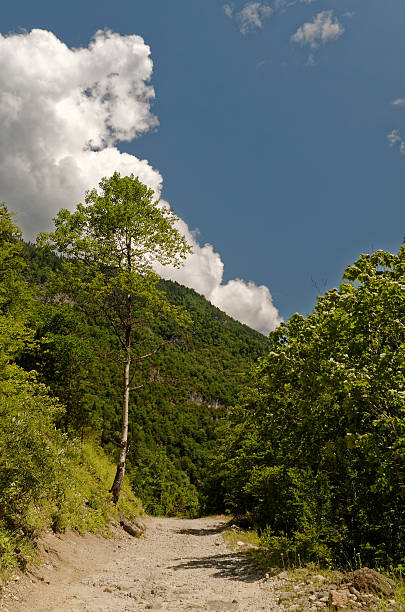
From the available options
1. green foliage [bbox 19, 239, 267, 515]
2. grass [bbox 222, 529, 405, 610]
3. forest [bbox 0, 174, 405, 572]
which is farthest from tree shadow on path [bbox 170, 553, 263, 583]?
green foliage [bbox 19, 239, 267, 515]

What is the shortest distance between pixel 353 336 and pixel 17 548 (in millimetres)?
8756

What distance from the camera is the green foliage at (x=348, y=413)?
23.2ft

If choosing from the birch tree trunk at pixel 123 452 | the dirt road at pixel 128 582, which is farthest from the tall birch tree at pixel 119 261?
the dirt road at pixel 128 582

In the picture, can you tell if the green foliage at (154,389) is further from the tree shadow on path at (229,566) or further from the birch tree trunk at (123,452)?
the tree shadow on path at (229,566)

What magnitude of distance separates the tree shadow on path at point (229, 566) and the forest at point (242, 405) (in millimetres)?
1145

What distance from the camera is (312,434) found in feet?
34.7

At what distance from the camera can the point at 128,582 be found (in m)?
8.07

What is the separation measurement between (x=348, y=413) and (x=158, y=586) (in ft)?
19.6

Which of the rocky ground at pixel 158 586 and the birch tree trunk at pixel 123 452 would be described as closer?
the rocky ground at pixel 158 586

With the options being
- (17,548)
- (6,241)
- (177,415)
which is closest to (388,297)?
(17,548)

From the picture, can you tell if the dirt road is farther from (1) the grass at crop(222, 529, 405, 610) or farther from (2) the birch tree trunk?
(2) the birch tree trunk

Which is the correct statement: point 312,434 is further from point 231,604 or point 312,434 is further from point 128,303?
point 128,303

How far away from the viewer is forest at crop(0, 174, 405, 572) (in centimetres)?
697

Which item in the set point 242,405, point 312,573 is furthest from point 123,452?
point 312,573
